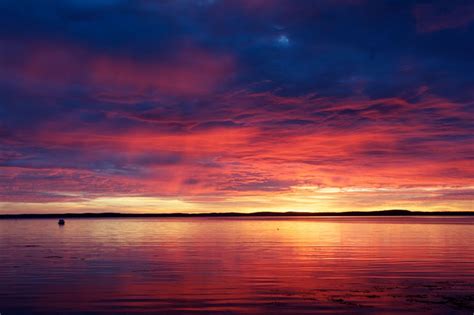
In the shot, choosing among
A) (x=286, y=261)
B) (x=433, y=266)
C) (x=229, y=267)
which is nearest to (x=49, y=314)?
(x=229, y=267)

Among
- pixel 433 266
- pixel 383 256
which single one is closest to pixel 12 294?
pixel 433 266

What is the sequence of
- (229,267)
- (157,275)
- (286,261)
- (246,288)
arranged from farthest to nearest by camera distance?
(286,261)
(229,267)
(157,275)
(246,288)

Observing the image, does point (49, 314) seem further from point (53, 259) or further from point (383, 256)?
point (383, 256)

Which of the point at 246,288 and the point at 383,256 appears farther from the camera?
the point at 383,256

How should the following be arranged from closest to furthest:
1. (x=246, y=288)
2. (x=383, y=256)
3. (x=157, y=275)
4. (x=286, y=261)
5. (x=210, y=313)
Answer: (x=210, y=313), (x=246, y=288), (x=157, y=275), (x=286, y=261), (x=383, y=256)

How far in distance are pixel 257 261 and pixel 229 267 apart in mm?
5098

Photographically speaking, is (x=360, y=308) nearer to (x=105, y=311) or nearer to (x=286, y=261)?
(x=105, y=311)

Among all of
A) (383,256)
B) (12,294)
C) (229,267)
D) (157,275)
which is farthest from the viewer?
(383,256)

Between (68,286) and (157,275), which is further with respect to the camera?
(157,275)

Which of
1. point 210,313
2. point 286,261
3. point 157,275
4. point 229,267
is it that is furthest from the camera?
point 286,261

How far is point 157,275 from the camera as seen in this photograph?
115 ft

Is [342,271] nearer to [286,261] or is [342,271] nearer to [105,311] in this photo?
[286,261]

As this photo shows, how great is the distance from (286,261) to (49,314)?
24779 millimetres

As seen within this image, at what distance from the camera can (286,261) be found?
4400 centimetres
